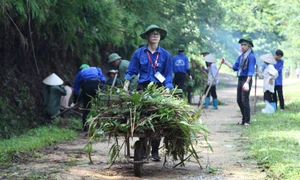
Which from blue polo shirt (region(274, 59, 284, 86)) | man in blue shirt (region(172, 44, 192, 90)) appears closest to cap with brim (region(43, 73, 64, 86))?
man in blue shirt (region(172, 44, 192, 90))

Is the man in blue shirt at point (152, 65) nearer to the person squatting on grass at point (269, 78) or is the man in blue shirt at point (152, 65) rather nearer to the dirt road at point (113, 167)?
the dirt road at point (113, 167)

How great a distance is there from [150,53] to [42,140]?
3506mm

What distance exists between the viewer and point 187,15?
2512 centimetres

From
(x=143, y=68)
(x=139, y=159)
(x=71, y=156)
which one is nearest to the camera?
(x=139, y=159)

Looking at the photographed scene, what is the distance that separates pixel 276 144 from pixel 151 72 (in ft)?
9.18

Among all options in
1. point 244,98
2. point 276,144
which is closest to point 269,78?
point 244,98

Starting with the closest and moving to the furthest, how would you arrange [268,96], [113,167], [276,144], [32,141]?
[113,167] → [276,144] → [32,141] → [268,96]

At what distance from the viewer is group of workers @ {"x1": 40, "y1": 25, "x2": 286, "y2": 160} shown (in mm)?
8992

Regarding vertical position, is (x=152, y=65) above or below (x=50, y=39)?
below

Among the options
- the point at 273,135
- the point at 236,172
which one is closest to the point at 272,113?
the point at 273,135

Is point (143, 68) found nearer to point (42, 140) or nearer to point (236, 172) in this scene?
point (236, 172)

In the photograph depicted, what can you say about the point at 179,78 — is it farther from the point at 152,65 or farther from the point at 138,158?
the point at 138,158

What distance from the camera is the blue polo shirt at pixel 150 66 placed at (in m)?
8.99

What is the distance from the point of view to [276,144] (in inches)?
404
